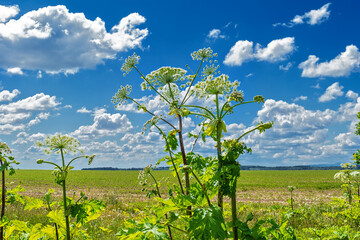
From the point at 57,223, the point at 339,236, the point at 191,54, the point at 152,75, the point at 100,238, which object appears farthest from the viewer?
the point at 100,238

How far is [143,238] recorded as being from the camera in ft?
8.13

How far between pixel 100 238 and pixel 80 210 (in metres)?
6.75

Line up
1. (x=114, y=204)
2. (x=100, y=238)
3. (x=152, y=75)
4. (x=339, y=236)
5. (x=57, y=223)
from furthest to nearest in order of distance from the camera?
(x=114, y=204) < (x=100, y=238) < (x=339, y=236) < (x=152, y=75) < (x=57, y=223)

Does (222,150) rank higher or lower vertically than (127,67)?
lower

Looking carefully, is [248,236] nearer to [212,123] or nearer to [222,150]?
[222,150]

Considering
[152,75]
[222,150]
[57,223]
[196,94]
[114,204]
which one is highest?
[152,75]

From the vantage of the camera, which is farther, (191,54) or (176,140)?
(191,54)

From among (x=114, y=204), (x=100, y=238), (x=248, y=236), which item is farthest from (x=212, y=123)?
(x=114, y=204)

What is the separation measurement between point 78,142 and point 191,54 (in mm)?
1965

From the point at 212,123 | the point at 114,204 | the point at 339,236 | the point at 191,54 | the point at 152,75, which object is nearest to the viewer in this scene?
the point at 212,123

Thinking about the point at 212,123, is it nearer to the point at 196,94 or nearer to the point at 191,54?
the point at 196,94

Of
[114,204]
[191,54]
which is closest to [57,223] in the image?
[191,54]

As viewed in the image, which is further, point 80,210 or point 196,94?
point 196,94

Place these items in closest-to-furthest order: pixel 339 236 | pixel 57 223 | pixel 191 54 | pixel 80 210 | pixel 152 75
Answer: pixel 80 210, pixel 57 223, pixel 152 75, pixel 191 54, pixel 339 236
